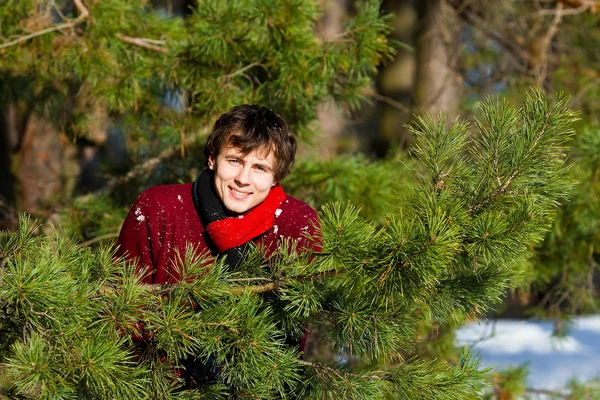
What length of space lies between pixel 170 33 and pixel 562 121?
148cm

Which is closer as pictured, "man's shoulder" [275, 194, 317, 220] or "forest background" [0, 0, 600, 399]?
"man's shoulder" [275, 194, 317, 220]

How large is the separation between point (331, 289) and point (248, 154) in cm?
43

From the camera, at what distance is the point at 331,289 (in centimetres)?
132

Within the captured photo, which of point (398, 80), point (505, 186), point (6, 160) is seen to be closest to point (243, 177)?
point (505, 186)

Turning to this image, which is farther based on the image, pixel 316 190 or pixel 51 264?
pixel 316 190

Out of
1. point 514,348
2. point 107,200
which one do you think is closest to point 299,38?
point 107,200

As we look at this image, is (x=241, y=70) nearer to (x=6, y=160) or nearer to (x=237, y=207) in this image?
(x=237, y=207)

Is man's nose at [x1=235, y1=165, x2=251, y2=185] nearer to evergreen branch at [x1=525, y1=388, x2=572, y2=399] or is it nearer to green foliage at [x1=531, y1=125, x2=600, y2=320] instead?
green foliage at [x1=531, y1=125, x2=600, y2=320]

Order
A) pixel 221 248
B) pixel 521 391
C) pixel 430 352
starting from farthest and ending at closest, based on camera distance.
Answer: pixel 521 391 → pixel 430 352 → pixel 221 248

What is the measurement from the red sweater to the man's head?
9 centimetres

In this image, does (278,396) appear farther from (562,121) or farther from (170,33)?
(170,33)

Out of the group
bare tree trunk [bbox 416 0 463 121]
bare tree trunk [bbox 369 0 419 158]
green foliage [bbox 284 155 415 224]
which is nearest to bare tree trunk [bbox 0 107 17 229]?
green foliage [bbox 284 155 415 224]

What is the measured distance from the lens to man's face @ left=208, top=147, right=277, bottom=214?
1.63m

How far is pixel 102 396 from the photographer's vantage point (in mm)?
1236
